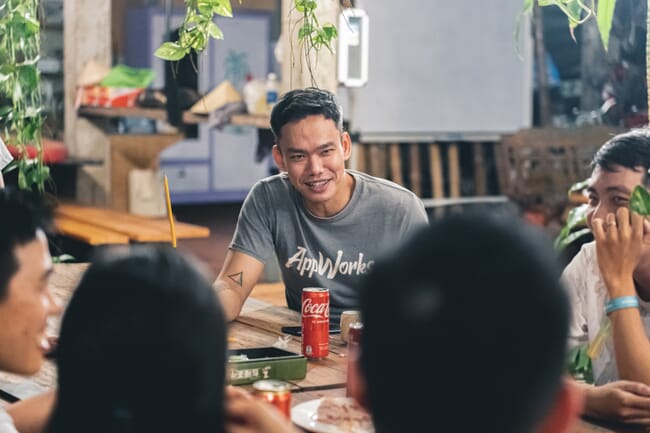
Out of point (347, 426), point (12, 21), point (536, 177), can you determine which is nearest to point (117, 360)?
point (347, 426)

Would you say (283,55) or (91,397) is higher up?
(283,55)

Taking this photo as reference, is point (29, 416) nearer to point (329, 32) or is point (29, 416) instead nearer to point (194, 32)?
point (194, 32)

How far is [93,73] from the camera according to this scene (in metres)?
7.72

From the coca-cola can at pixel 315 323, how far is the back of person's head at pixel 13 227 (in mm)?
1214

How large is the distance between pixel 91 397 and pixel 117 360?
61 millimetres

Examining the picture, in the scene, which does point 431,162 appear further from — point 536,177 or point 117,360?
point 117,360

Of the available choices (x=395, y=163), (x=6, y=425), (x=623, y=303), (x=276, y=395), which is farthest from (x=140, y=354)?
(x=395, y=163)

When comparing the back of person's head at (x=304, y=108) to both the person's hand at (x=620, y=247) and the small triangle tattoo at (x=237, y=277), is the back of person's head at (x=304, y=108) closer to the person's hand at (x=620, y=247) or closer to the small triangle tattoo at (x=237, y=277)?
the small triangle tattoo at (x=237, y=277)

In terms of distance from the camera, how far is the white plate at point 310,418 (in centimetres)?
215

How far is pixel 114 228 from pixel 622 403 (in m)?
4.51

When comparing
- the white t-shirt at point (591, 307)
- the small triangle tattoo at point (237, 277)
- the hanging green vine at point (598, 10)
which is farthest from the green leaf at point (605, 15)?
the small triangle tattoo at point (237, 277)

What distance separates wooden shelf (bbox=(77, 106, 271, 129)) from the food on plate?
3388 mm

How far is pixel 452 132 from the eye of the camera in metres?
8.66

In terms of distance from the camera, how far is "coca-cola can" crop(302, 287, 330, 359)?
9.25 feet
